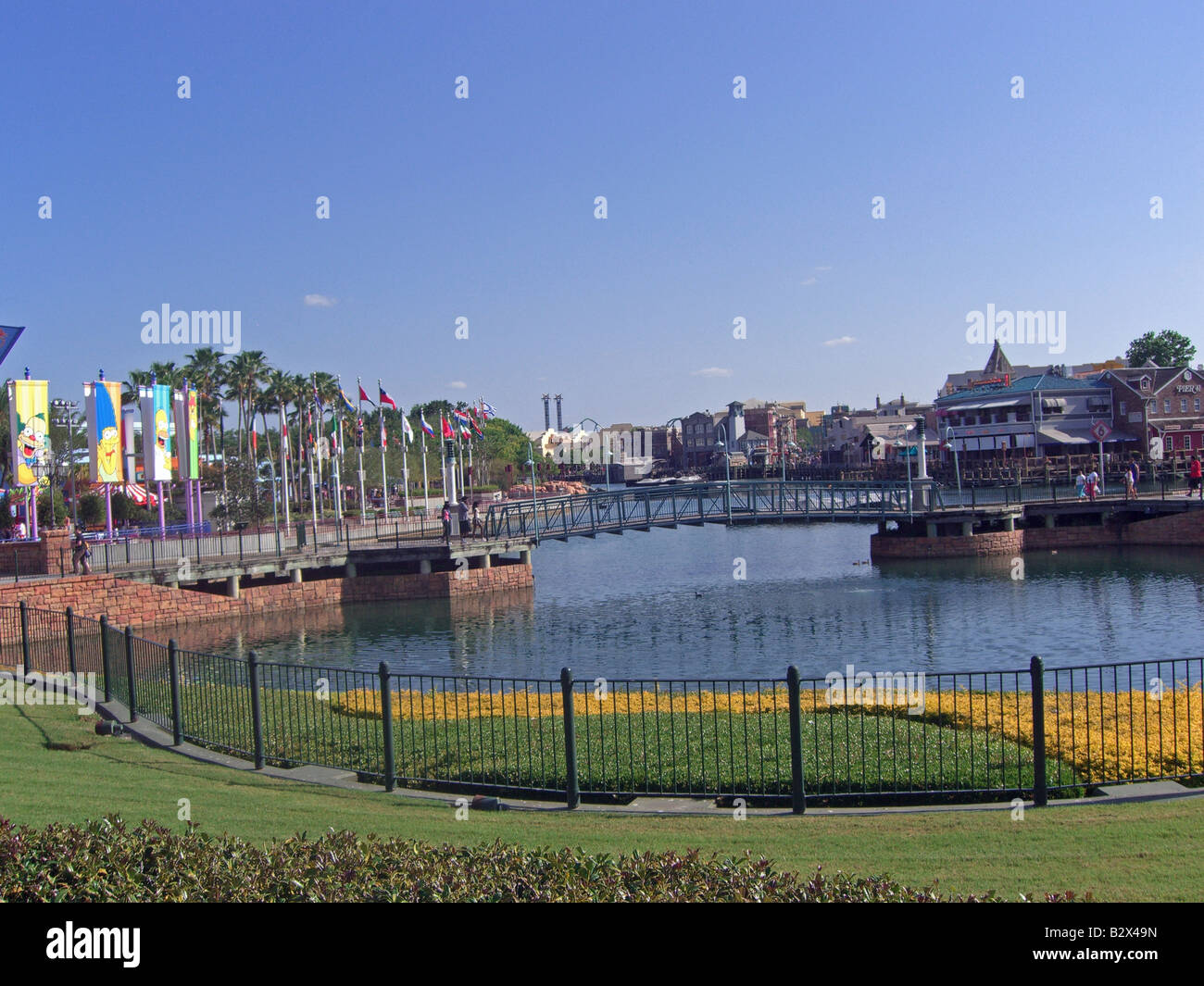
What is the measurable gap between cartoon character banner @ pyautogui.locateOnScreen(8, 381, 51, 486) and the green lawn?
2729 cm

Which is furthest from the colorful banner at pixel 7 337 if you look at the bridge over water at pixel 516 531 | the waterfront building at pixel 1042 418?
the waterfront building at pixel 1042 418

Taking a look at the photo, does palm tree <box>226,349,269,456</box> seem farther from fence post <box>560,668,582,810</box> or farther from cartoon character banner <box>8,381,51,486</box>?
fence post <box>560,668,582,810</box>

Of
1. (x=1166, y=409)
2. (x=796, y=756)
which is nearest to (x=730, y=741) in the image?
(x=796, y=756)

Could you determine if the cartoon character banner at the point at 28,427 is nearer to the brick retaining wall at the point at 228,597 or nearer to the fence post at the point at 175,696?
the brick retaining wall at the point at 228,597

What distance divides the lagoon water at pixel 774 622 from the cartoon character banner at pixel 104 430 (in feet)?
28.3

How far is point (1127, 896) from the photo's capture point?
21.3 feet

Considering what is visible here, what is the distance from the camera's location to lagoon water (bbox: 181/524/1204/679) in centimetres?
2536

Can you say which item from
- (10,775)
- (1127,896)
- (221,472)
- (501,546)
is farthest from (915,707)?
(221,472)

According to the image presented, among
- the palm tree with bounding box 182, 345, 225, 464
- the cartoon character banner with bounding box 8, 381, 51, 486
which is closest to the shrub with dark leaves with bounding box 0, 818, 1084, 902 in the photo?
the cartoon character banner with bounding box 8, 381, 51, 486

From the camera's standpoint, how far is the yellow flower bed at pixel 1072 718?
1015 cm

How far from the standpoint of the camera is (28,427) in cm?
3572

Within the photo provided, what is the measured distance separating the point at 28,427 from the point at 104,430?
3082 millimetres
